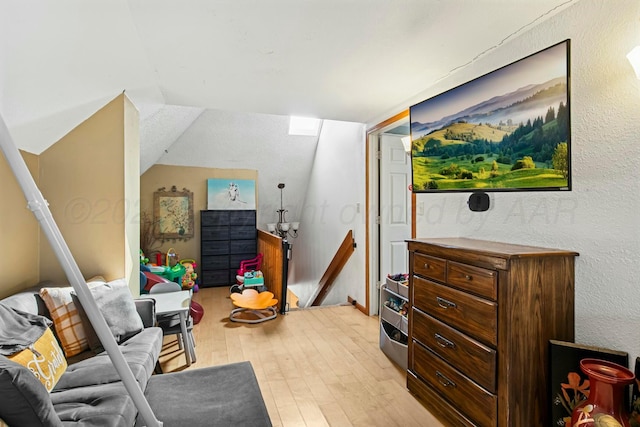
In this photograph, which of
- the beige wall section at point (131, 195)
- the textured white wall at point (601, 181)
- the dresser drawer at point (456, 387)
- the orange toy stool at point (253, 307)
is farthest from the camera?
the orange toy stool at point (253, 307)

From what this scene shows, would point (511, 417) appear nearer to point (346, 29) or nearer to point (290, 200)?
point (346, 29)

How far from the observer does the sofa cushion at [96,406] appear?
130cm

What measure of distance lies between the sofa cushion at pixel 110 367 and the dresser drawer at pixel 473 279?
1.74 m

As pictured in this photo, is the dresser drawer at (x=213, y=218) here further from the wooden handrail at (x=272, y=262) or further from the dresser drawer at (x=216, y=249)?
the wooden handrail at (x=272, y=262)

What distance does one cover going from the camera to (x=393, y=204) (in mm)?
3801

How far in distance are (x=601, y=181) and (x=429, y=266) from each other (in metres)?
0.96

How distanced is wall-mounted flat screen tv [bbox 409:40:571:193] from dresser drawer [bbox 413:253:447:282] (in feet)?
1.90

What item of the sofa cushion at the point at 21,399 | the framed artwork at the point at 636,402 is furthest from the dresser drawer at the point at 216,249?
the framed artwork at the point at 636,402

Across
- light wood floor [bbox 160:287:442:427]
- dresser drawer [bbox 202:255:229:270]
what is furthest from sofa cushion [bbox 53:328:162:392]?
dresser drawer [bbox 202:255:229:270]

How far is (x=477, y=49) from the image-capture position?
6.89ft

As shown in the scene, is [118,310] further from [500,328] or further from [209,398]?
[500,328]

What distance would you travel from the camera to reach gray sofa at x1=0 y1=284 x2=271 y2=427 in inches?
39.9

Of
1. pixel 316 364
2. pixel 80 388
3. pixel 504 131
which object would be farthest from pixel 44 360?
pixel 504 131

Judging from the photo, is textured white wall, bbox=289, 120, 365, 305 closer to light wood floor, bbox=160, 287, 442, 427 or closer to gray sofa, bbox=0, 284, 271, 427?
light wood floor, bbox=160, 287, 442, 427
